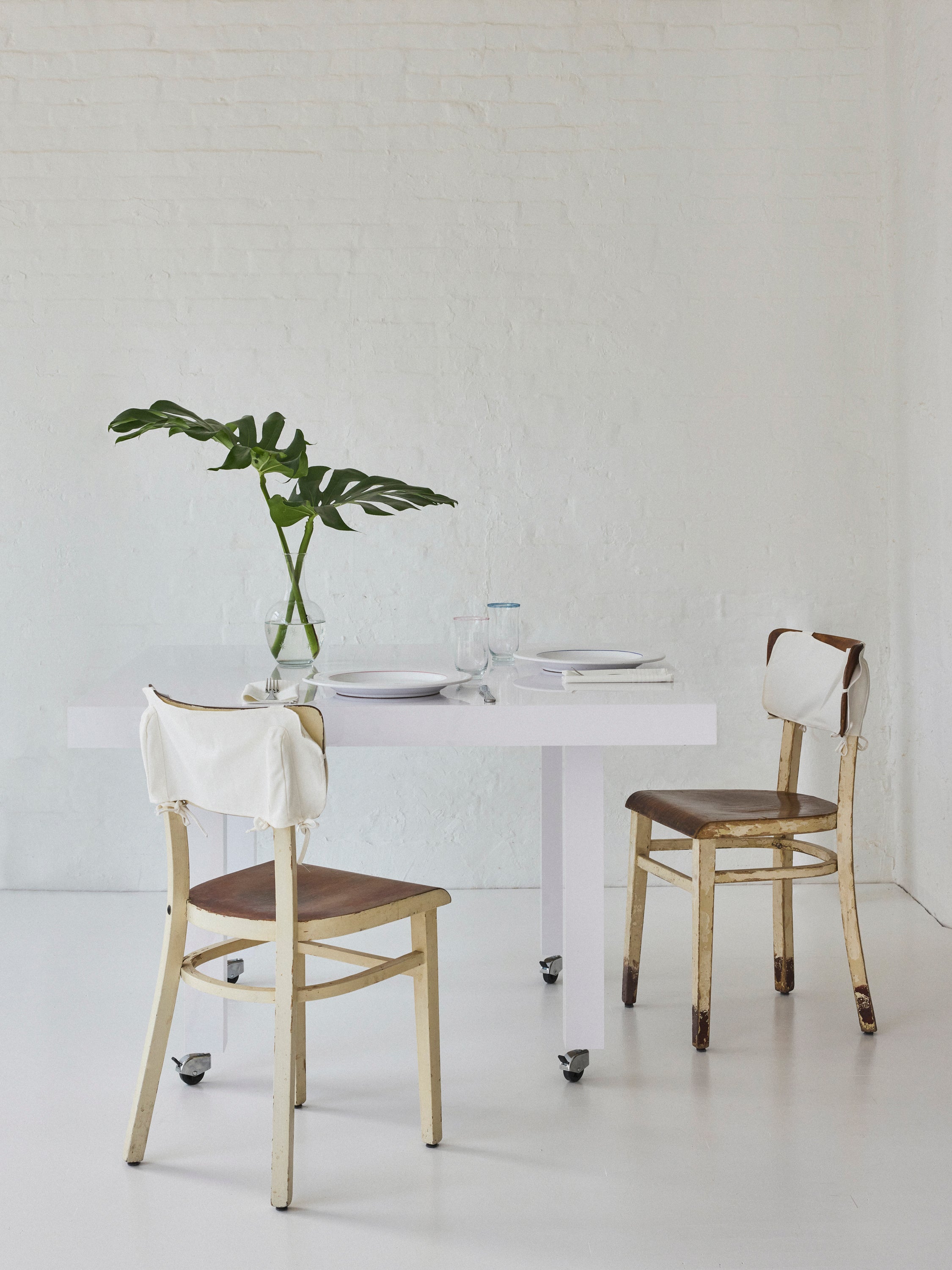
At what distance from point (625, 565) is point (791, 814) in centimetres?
132

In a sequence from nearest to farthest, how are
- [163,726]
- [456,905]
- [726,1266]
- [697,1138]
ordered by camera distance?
1. [726,1266]
2. [163,726]
3. [697,1138]
4. [456,905]

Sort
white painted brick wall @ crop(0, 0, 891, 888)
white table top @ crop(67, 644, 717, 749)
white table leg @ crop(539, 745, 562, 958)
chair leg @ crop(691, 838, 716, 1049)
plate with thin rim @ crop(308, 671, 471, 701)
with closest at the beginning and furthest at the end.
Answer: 1. white table top @ crop(67, 644, 717, 749)
2. plate with thin rim @ crop(308, 671, 471, 701)
3. chair leg @ crop(691, 838, 716, 1049)
4. white table leg @ crop(539, 745, 562, 958)
5. white painted brick wall @ crop(0, 0, 891, 888)

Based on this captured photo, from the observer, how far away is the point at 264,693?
2.22 m

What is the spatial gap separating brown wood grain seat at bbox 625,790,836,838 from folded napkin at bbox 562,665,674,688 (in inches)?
13.8

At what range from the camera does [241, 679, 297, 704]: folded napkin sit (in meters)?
2.17

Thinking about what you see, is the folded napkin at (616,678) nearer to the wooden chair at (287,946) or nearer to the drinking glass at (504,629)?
the drinking glass at (504,629)

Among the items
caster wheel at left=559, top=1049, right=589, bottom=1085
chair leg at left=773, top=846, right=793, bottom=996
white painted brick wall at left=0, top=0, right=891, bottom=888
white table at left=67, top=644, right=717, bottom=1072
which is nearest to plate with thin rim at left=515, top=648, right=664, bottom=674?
white table at left=67, top=644, right=717, bottom=1072

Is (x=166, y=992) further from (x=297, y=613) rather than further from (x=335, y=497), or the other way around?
(x=335, y=497)

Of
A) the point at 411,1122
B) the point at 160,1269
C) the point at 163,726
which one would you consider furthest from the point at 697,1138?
the point at 163,726

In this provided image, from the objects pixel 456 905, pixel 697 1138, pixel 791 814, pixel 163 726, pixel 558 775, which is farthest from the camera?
pixel 456 905

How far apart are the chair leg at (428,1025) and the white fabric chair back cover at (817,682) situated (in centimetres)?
105

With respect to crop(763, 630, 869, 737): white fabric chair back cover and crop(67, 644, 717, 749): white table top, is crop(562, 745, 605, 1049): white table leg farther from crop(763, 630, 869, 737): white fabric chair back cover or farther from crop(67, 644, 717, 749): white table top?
crop(763, 630, 869, 737): white fabric chair back cover

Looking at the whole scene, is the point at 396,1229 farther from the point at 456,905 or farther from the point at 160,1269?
the point at 456,905

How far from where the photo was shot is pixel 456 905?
11.8 ft
